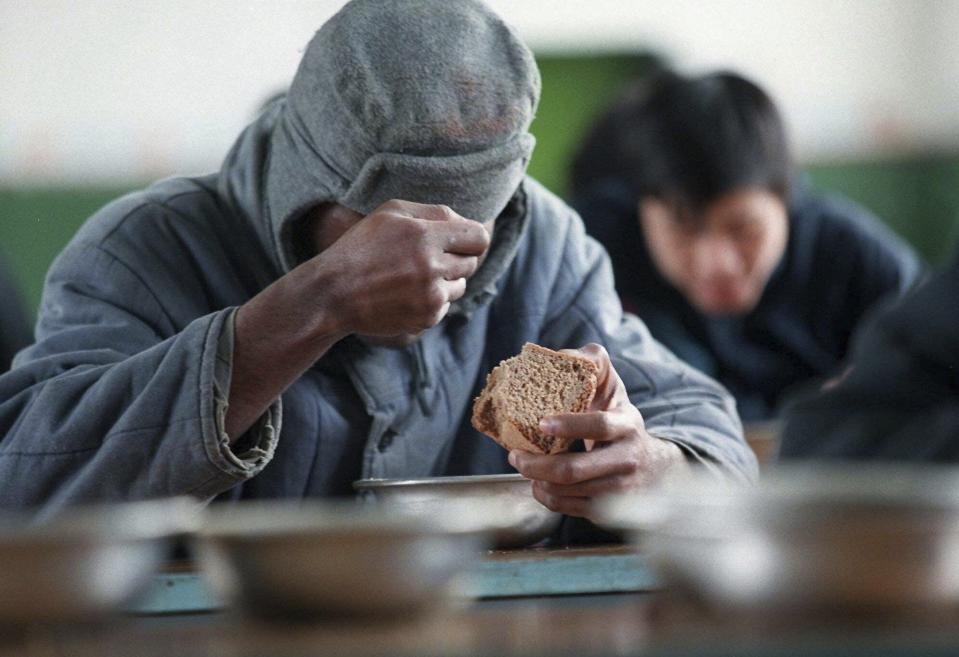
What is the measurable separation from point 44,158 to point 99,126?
0.24 m

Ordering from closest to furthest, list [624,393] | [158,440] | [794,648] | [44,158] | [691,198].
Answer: [794,648] < [158,440] < [624,393] < [691,198] < [44,158]

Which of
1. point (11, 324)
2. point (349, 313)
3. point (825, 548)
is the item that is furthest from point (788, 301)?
point (825, 548)

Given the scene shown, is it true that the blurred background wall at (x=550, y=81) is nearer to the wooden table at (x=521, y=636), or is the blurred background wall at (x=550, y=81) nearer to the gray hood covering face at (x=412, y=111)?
the gray hood covering face at (x=412, y=111)

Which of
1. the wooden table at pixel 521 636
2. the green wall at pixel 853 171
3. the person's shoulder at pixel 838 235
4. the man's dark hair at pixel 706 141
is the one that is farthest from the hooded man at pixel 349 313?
the green wall at pixel 853 171

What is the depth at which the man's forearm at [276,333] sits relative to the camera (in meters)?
1.48

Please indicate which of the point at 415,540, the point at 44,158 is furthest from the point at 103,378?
the point at 44,158

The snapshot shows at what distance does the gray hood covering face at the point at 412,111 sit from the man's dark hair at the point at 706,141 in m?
1.40

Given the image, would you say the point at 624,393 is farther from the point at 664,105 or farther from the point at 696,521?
the point at 664,105

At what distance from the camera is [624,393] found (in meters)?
1.67

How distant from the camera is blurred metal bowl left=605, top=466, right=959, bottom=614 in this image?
2.58 ft

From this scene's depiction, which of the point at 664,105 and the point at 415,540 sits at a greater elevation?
the point at 415,540

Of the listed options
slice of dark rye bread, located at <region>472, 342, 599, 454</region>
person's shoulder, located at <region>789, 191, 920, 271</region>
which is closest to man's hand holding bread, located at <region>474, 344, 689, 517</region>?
slice of dark rye bread, located at <region>472, 342, 599, 454</region>

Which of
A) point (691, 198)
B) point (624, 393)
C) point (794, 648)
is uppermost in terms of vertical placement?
point (794, 648)

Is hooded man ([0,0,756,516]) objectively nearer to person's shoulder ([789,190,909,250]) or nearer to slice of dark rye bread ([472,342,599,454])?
slice of dark rye bread ([472,342,599,454])
